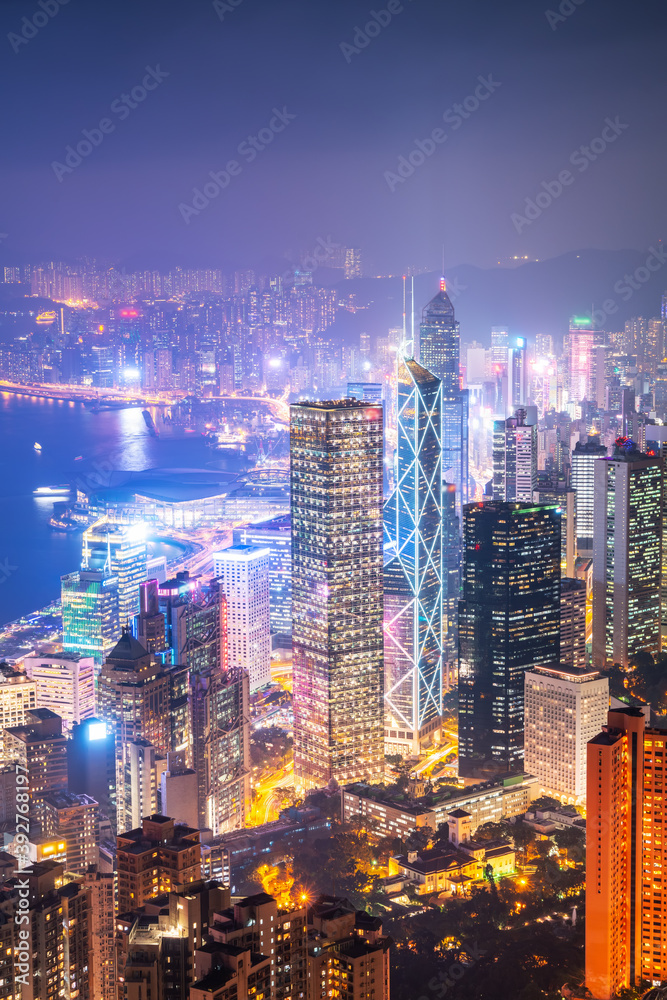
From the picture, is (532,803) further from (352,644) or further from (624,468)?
(624,468)

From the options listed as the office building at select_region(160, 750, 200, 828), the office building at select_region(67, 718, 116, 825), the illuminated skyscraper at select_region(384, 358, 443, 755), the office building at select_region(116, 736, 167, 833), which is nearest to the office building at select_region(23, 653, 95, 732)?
the office building at select_region(67, 718, 116, 825)

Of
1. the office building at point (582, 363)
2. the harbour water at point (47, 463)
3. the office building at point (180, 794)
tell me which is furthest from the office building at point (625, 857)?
the office building at point (582, 363)

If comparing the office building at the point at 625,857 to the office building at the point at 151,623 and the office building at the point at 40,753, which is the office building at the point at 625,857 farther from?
the office building at the point at 151,623

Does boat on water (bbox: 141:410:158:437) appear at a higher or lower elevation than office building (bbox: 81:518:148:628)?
higher

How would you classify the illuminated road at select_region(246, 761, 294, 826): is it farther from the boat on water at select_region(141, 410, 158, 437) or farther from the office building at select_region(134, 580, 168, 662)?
the boat on water at select_region(141, 410, 158, 437)

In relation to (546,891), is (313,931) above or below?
above

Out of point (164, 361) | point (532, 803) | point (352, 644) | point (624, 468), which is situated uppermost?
point (164, 361)

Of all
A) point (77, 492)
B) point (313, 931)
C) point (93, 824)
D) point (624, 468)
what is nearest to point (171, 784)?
point (93, 824)

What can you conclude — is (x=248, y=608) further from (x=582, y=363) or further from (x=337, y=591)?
(x=582, y=363)
